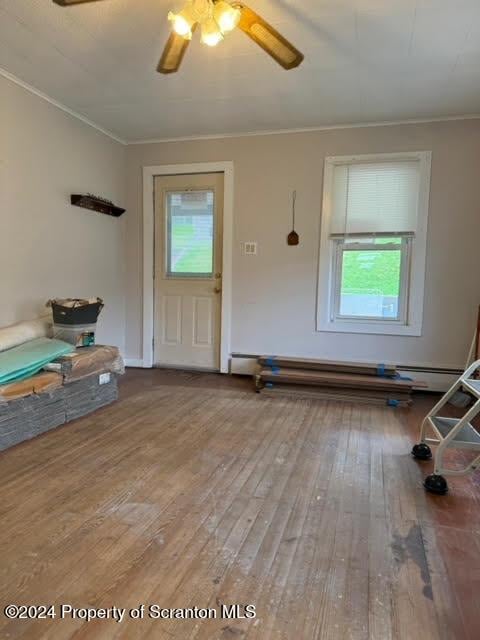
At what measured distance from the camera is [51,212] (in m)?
3.55

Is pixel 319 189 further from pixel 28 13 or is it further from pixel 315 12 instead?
pixel 28 13

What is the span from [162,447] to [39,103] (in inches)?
117

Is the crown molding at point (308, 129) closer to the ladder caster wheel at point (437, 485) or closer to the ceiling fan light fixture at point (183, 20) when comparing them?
the ceiling fan light fixture at point (183, 20)

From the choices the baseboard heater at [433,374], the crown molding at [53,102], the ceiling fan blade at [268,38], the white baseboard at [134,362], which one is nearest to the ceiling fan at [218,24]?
the ceiling fan blade at [268,38]

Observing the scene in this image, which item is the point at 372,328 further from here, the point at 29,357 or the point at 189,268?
the point at 29,357

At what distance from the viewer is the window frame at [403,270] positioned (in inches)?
150

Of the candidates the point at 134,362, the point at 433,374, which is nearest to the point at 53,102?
the point at 134,362

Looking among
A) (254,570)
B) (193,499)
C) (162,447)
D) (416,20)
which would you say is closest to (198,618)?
(254,570)

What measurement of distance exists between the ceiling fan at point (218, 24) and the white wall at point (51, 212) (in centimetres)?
162

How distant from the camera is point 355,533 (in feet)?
5.51

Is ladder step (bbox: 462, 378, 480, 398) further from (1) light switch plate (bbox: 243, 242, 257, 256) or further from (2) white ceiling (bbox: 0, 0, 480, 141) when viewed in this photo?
(1) light switch plate (bbox: 243, 242, 257, 256)

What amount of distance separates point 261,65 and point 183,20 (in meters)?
1.14

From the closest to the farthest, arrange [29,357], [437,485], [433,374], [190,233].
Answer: [437,485] < [29,357] < [433,374] < [190,233]

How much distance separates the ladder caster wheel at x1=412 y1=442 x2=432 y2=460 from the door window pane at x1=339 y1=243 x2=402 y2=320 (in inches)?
69.4
